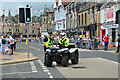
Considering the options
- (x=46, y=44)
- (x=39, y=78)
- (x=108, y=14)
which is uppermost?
(x=108, y=14)

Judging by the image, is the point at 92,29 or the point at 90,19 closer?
the point at 92,29

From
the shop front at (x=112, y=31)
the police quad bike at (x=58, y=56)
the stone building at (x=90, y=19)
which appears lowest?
the police quad bike at (x=58, y=56)

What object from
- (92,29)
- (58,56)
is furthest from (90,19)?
(58,56)

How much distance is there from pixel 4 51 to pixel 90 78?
16052 millimetres

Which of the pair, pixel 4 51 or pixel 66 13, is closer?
pixel 4 51

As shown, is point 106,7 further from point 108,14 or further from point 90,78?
point 90,78

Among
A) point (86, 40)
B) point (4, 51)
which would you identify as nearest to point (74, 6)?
point (86, 40)

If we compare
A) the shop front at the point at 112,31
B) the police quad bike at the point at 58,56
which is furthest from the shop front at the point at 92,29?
the police quad bike at the point at 58,56

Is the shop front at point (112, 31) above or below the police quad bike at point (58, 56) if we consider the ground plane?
above

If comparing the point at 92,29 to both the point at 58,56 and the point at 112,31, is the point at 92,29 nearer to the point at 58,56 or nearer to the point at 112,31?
the point at 112,31

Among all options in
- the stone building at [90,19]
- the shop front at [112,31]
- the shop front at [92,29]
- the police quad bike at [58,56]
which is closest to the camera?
the police quad bike at [58,56]

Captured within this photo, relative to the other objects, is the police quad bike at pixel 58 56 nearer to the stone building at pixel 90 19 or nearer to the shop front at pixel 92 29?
the stone building at pixel 90 19

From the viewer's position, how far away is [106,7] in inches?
1596

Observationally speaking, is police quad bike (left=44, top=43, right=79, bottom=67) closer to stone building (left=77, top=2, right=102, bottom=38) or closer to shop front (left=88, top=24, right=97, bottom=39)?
stone building (left=77, top=2, right=102, bottom=38)
